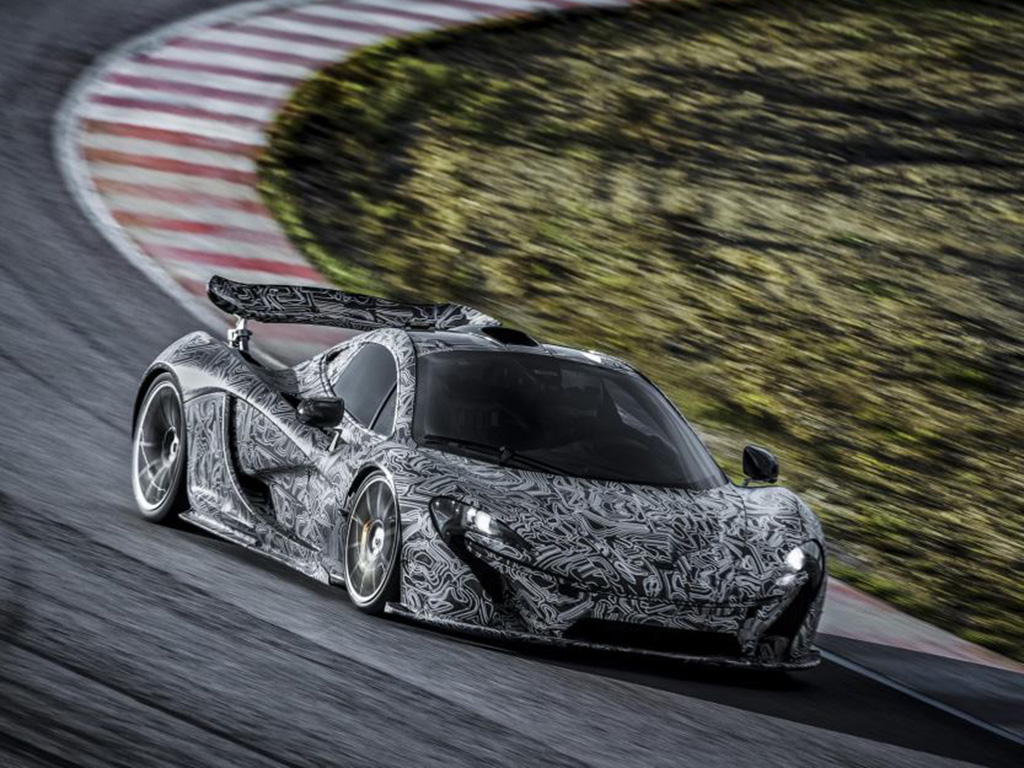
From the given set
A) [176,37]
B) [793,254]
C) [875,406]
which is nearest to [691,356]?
[875,406]

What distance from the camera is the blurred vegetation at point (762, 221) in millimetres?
12047

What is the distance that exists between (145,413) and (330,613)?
7.64 feet

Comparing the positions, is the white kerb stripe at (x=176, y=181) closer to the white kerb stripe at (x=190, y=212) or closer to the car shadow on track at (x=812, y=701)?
the white kerb stripe at (x=190, y=212)

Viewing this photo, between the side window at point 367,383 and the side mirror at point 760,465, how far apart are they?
1.66 metres

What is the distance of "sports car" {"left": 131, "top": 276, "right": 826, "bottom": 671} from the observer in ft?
24.3

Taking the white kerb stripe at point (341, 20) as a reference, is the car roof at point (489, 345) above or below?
above

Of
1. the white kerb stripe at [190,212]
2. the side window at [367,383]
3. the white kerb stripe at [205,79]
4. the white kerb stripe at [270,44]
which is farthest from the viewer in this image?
the white kerb stripe at [270,44]

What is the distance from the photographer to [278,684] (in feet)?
21.9

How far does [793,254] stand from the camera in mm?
16281

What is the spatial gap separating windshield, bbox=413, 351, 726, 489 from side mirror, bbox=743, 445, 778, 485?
0.53 ft

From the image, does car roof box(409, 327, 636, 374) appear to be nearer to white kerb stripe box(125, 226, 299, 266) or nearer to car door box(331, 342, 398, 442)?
car door box(331, 342, 398, 442)

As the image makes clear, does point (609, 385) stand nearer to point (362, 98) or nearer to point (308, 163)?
point (308, 163)

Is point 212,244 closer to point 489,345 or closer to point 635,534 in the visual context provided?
point 489,345

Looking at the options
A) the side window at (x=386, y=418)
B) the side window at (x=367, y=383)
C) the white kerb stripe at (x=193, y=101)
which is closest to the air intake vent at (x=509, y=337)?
the side window at (x=367, y=383)
